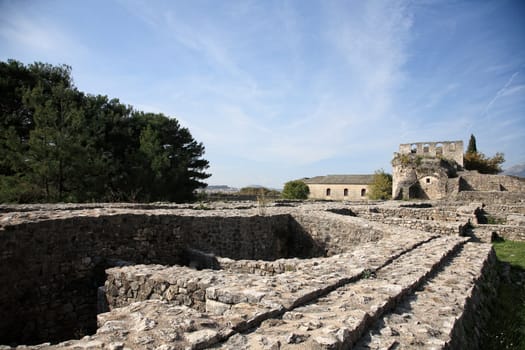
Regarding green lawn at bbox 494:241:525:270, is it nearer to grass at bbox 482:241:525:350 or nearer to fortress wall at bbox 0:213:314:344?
grass at bbox 482:241:525:350

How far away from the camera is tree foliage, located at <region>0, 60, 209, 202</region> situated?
1639 cm

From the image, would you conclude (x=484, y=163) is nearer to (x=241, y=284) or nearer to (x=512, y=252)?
(x=512, y=252)

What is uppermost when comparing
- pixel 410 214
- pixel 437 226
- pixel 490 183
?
pixel 490 183

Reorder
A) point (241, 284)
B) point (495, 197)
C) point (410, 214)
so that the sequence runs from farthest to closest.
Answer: point (495, 197), point (410, 214), point (241, 284)

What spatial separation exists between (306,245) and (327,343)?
760 cm

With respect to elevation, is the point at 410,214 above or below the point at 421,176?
below

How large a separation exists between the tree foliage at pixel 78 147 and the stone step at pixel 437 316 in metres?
11.8

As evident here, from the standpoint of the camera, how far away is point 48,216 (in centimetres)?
573

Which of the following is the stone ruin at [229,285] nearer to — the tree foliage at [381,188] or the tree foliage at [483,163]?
the tree foliage at [381,188]

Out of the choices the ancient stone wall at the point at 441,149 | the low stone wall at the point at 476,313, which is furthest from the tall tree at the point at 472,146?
the low stone wall at the point at 476,313

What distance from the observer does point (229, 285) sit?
3633 millimetres

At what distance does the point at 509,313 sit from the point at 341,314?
391cm

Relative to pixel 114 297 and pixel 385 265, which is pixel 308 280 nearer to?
pixel 385 265

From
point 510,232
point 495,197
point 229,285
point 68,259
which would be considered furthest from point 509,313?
point 495,197
